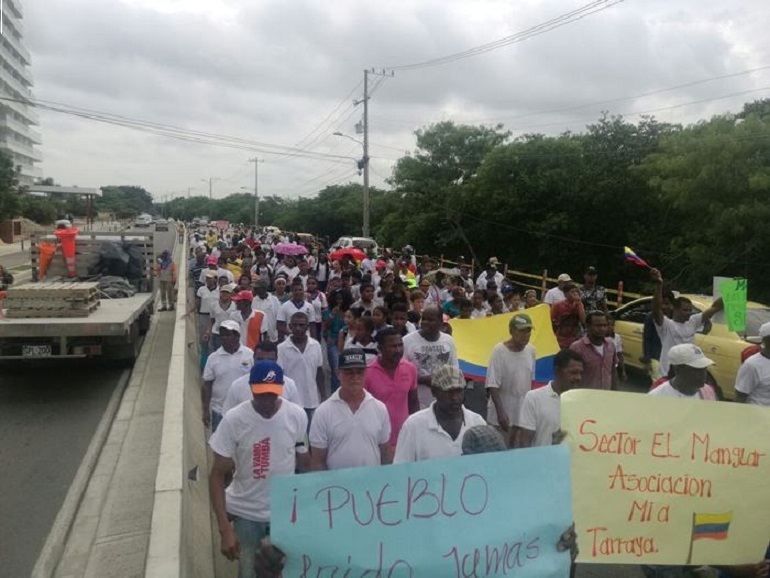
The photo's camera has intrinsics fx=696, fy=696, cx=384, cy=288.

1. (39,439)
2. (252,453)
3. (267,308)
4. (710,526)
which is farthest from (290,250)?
(710,526)

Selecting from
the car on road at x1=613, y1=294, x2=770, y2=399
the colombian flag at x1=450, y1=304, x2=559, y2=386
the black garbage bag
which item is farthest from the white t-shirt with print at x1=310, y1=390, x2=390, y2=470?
the black garbage bag

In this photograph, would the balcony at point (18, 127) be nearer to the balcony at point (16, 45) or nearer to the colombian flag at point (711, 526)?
the balcony at point (16, 45)

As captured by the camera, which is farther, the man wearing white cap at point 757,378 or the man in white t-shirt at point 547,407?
the man wearing white cap at point 757,378

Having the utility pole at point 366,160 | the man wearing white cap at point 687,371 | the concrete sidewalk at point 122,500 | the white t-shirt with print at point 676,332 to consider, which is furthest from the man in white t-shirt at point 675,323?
the utility pole at point 366,160

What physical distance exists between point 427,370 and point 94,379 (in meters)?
6.24

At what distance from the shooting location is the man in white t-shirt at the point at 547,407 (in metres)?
4.07

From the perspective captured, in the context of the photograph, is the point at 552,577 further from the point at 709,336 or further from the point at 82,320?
the point at 82,320

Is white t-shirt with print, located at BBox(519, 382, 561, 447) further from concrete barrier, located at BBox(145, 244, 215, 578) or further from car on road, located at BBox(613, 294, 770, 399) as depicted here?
car on road, located at BBox(613, 294, 770, 399)

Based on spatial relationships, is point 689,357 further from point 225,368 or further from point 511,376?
point 225,368

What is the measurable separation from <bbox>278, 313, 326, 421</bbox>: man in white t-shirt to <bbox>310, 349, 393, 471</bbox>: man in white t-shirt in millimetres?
2029

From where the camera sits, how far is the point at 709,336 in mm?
8695

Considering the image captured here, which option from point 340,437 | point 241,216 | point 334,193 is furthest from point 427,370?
point 241,216

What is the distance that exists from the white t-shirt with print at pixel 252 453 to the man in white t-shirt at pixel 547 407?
1.40m

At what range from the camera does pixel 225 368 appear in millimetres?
5773
